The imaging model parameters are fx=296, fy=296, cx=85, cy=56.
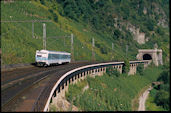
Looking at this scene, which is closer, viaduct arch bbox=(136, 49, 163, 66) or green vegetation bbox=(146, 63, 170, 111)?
green vegetation bbox=(146, 63, 170, 111)

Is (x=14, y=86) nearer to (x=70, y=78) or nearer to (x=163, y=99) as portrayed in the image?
(x=70, y=78)

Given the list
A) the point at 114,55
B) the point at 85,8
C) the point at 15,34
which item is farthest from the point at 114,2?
the point at 15,34

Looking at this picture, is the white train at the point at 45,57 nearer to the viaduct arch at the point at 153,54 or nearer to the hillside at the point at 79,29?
the hillside at the point at 79,29

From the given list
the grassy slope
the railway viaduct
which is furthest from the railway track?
the grassy slope

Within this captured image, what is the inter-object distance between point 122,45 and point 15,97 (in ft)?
443

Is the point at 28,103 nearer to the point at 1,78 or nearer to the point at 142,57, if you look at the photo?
the point at 1,78

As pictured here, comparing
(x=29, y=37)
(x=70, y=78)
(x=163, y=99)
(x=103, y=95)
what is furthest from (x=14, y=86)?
(x=29, y=37)

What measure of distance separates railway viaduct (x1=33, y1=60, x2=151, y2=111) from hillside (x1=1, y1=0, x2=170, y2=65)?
12573mm

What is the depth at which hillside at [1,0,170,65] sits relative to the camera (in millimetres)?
72331

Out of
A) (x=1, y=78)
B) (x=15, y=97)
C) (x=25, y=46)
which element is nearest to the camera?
(x=15, y=97)

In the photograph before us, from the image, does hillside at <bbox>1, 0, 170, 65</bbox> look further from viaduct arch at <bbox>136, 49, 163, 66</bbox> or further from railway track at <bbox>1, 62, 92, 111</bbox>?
railway track at <bbox>1, 62, 92, 111</bbox>

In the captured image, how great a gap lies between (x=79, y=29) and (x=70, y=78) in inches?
3381

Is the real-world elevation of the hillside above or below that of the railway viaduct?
above

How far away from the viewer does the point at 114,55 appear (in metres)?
132
